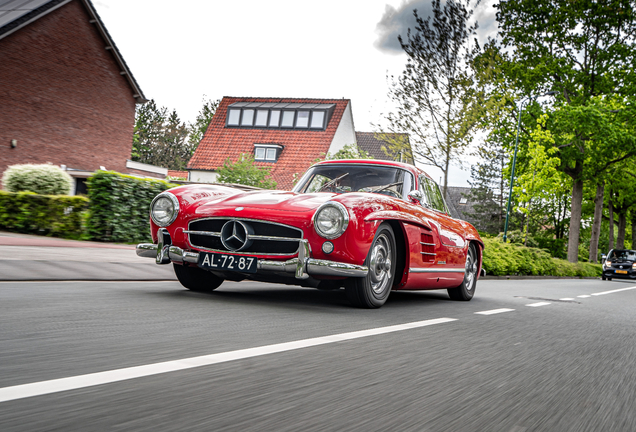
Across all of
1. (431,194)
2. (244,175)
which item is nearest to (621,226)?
Answer: (244,175)

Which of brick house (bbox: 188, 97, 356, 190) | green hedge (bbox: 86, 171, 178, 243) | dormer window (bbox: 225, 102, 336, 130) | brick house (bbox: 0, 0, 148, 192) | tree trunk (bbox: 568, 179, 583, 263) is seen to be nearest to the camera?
green hedge (bbox: 86, 171, 178, 243)

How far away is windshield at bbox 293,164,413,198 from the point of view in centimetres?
712

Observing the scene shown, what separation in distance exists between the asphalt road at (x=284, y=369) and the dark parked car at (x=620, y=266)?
2701 centimetres

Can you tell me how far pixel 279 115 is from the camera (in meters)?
45.2

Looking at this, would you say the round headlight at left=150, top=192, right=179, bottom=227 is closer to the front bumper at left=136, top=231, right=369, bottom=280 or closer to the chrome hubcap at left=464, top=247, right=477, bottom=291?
the front bumper at left=136, top=231, right=369, bottom=280

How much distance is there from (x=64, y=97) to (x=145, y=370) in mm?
27545

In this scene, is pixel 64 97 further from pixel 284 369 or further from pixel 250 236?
pixel 284 369

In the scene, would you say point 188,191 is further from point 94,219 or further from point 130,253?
point 94,219

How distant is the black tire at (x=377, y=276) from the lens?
18.9 feet

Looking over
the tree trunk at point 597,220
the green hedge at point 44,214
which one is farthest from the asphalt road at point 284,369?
the tree trunk at point 597,220

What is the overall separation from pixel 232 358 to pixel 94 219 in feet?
32.3

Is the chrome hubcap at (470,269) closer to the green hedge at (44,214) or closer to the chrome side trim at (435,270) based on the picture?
the chrome side trim at (435,270)

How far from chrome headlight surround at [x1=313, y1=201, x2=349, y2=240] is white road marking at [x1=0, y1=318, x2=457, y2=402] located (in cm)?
125

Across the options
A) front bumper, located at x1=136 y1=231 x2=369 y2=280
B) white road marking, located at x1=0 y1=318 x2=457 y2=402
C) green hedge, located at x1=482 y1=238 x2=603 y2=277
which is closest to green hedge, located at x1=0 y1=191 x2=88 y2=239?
front bumper, located at x1=136 y1=231 x2=369 y2=280
